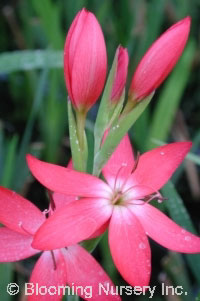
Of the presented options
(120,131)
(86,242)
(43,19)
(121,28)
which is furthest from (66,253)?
(121,28)

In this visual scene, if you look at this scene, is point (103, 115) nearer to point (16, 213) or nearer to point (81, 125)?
point (81, 125)

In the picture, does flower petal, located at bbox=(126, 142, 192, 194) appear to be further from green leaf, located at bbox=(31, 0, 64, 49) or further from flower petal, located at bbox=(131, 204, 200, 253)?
green leaf, located at bbox=(31, 0, 64, 49)

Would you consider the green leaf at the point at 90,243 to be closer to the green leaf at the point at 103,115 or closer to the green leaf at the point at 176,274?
the green leaf at the point at 103,115

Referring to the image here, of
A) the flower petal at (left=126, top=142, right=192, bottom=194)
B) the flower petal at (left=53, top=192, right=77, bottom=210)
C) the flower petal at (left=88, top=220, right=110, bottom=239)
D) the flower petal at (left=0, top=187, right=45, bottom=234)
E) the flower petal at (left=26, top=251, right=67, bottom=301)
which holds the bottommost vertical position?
the flower petal at (left=26, top=251, right=67, bottom=301)

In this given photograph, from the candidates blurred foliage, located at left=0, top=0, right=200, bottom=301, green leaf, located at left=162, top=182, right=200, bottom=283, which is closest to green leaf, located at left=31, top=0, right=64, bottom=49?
blurred foliage, located at left=0, top=0, right=200, bottom=301

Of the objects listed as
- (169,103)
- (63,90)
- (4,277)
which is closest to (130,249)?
(4,277)

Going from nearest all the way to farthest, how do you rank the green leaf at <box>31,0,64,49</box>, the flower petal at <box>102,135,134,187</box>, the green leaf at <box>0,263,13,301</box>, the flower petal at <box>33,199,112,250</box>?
the flower petal at <box>33,199,112,250</box>, the flower petal at <box>102,135,134,187</box>, the green leaf at <box>0,263,13,301</box>, the green leaf at <box>31,0,64,49</box>

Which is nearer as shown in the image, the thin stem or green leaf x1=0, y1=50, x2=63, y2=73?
the thin stem
